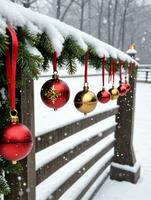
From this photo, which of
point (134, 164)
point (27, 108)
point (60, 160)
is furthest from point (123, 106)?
point (27, 108)

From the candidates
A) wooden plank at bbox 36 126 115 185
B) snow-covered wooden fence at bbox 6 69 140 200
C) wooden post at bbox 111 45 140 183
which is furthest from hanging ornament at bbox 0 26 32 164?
wooden post at bbox 111 45 140 183

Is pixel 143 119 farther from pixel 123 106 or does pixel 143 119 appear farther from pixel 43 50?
pixel 43 50

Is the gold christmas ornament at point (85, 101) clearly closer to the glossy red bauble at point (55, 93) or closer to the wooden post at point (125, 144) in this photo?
the glossy red bauble at point (55, 93)

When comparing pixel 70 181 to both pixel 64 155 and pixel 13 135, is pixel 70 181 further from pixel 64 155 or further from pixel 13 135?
pixel 13 135

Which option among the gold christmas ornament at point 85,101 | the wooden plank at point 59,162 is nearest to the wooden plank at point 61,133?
the wooden plank at point 59,162

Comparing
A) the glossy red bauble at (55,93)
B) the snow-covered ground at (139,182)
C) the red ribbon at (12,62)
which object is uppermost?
the red ribbon at (12,62)

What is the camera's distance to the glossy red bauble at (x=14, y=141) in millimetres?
1328

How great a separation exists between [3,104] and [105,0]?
1733 inches

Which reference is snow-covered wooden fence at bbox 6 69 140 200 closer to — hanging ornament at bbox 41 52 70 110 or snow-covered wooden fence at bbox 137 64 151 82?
hanging ornament at bbox 41 52 70 110

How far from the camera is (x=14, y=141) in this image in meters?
1.33

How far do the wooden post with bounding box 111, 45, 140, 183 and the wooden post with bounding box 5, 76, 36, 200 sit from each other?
350 cm

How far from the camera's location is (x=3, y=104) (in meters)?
1.68

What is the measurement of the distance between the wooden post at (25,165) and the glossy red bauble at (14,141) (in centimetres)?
66

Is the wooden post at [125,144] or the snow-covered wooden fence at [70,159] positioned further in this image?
the wooden post at [125,144]
